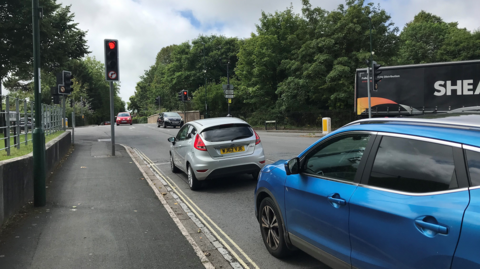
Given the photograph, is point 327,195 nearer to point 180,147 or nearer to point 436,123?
point 436,123

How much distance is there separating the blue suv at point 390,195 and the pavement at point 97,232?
1.61m

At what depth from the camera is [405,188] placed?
2.50 m

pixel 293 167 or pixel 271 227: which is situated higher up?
pixel 293 167

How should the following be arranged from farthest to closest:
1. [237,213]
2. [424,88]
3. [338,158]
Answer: [424,88] < [237,213] < [338,158]

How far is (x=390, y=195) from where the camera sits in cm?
255

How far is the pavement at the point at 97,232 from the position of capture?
4.25m

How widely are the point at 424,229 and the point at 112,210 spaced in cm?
536

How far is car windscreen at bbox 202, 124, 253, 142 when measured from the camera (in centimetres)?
801

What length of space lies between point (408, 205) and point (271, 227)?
2.07 metres

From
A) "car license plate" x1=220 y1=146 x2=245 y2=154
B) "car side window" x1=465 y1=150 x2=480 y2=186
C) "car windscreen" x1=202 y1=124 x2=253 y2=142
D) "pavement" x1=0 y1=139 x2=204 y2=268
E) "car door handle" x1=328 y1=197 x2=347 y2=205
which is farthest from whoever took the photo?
"car windscreen" x1=202 y1=124 x2=253 y2=142

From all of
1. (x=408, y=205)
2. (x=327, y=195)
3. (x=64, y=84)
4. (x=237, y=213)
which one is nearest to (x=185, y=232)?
(x=237, y=213)

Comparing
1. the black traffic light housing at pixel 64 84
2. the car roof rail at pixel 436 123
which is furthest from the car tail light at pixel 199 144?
the black traffic light housing at pixel 64 84

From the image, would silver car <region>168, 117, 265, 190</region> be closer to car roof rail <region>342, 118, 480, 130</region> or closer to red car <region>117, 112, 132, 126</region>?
car roof rail <region>342, 118, 480, 130</region>

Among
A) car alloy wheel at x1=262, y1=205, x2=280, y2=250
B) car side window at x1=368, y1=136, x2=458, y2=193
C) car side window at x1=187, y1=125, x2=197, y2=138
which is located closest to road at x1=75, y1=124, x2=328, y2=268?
car alloy wheel at x1=262, y1=205, x2=280, y2=250
